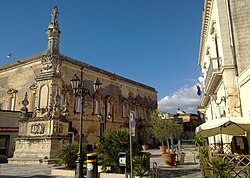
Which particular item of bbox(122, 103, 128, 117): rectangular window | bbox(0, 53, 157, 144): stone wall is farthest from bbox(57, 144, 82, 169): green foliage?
bbox(122, 103, 128, 117): rectangular window

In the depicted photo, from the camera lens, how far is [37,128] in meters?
16.6

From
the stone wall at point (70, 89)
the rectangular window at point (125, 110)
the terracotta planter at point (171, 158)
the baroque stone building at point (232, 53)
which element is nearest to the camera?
the baroque stone building at point (232, 53)

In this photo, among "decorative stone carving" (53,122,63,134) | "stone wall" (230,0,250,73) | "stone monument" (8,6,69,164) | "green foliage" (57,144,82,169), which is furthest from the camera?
"decorative stone carving" (53,122,63,134)

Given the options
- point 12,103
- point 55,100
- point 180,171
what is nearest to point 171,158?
point 180,171

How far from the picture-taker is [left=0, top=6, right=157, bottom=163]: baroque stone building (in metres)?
16.4

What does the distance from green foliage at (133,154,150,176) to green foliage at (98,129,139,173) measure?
677mm

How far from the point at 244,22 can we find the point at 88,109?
1984 centimetres

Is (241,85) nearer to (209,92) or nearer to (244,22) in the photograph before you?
(244,22)

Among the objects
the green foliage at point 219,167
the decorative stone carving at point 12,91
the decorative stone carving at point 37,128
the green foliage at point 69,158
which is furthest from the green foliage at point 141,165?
the decorative stone carving at point 12,91

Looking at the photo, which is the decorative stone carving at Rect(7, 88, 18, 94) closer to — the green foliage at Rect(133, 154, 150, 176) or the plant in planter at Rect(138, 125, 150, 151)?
the plant in planter at Rect(138, 125, 150, 151)

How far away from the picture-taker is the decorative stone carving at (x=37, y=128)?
16300 millimetres

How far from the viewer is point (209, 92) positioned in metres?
16.7

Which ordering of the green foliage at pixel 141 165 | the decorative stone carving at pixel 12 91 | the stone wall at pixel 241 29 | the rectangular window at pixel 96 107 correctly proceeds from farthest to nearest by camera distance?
1. the rectangular window at pixel 96 107
2. the decorative stone carving at pixel 12 91
3. the stone wall at pixel 241 29
4. the green foliage at pixel 141 165

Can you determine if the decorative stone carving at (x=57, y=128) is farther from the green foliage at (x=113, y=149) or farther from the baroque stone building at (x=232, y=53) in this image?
the baroque stone building at (x=232, y=53)
